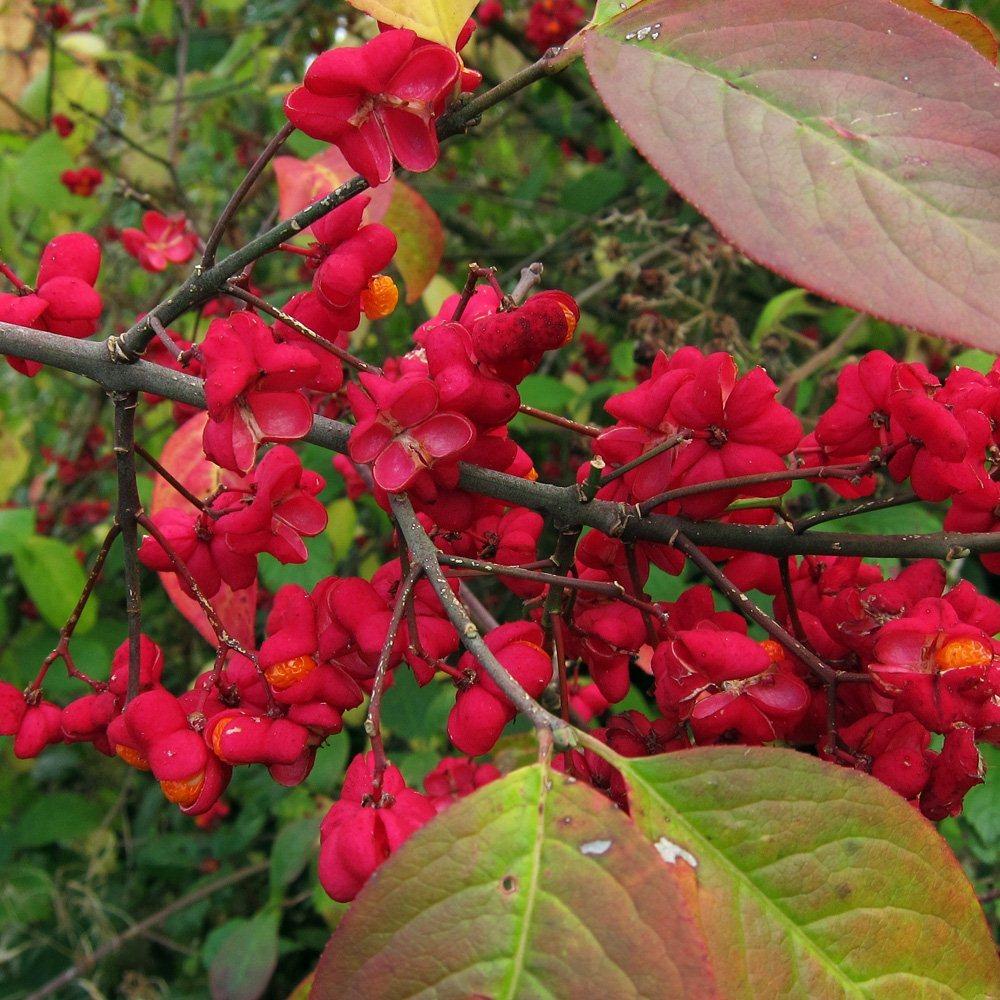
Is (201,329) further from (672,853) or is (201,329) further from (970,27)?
(672,853)

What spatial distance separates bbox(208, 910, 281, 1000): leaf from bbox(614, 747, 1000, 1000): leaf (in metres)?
1.68

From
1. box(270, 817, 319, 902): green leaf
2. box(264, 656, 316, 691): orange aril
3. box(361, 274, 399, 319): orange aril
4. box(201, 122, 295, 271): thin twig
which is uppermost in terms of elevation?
box(201, 122, 295, 271): thin twig

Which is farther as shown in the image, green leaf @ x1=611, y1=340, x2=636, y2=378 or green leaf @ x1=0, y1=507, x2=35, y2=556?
green leaf @ x1=611, y1=340, x2=636, y2=378

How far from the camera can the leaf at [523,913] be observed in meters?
0.57

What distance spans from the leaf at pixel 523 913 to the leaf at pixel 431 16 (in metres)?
0.52

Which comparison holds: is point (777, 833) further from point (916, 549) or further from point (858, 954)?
point (916, 549)

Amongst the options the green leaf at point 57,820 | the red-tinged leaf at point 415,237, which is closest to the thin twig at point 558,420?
the red-tinged leaf at point 415,237

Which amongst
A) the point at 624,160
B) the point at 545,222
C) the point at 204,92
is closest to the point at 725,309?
the point at 624,160

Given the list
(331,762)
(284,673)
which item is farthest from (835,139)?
(331,762)

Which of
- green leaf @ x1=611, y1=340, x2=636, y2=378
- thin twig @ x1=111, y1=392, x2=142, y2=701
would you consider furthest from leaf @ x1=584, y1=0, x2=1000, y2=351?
green leaf @ x1=611, y1=340, x2=636, y2=378

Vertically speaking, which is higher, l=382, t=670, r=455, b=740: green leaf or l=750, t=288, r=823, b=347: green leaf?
l=750, t=288, r=823, b=347: green leaf

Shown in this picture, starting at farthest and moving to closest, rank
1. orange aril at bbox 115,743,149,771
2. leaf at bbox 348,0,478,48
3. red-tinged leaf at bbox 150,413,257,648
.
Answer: red-tinged leaf at bbox 150,413,257,648, orange aril at bbox 115,743,149,771, leaf at bbox 348,0,478,48

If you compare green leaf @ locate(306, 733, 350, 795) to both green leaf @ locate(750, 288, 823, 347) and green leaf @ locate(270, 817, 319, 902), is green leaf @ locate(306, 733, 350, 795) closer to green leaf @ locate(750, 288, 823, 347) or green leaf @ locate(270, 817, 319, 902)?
green leaf @ locate(270, 817, 319, 902)

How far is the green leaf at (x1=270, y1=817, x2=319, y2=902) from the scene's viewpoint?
7.00ft
